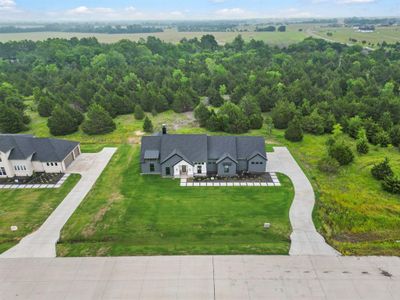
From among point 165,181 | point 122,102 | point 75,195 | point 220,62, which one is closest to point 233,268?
point 165,181

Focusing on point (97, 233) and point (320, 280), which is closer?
point (320, 280)

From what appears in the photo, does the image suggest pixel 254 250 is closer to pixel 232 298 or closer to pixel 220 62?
pixel 232 298

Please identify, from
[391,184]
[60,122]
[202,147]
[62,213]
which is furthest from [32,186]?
[391,184]

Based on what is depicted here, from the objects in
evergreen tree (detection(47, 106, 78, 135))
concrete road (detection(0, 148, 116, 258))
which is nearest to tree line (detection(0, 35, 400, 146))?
evergreen tree (detection(47, 106, 78, 135))

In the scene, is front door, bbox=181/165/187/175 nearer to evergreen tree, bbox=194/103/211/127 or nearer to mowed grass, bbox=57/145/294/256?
mowed grass, bbox=57/145/294/256

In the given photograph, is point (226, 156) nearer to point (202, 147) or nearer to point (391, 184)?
point (202, 147)

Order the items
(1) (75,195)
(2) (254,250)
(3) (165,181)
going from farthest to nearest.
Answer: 1. (3) (165,181)
2. (1) (75,195)
3. (2) (254,250)
